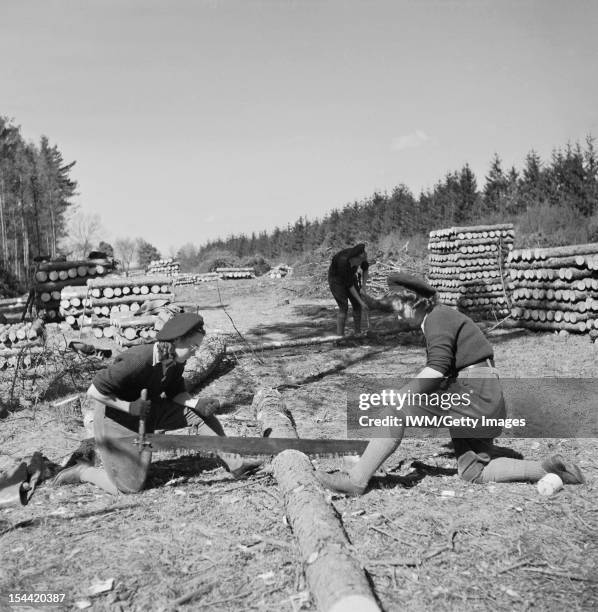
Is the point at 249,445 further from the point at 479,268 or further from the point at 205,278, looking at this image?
the point at 205,278

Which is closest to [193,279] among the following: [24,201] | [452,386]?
[24,201]

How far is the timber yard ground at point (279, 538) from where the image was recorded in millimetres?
2635

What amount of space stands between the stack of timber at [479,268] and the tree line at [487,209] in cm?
674

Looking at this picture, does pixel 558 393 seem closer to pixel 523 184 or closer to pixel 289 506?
pixel 289 506

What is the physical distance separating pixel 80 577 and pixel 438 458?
9.07ft

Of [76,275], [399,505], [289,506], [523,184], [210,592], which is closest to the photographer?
Answer: [210,592]

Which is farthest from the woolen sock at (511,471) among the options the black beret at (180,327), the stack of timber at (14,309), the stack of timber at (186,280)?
the stack of timber at (186,280)

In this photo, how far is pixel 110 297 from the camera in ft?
34.4

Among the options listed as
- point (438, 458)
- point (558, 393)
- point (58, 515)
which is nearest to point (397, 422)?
point (438, 458)

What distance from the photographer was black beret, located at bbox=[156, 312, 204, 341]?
3688mm

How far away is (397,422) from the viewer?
139 inches

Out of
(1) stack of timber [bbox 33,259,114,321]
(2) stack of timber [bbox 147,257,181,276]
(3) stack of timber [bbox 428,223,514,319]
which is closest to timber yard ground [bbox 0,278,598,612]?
(1) stack of timber [bbox 33,259,114,321]

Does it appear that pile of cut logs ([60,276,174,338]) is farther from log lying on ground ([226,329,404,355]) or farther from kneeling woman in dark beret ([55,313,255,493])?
kneeling woman in dark beret ([55,313,255,493])

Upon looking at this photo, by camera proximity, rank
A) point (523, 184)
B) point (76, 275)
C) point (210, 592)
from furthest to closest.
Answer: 1. point (523, 184)
2. point (76, 275)
3. point (210, 592)
